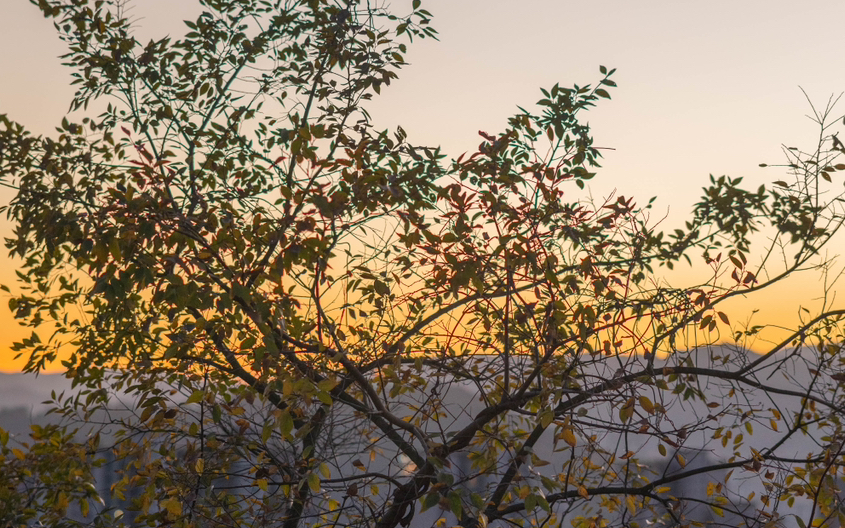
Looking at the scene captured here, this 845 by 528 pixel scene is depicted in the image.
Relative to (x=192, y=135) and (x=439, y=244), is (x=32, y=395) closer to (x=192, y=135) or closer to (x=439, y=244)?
(x=192, y=135)

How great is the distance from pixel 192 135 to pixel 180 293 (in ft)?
7.16

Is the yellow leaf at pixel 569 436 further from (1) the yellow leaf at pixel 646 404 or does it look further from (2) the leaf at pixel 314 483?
(2) the leaf at pixel 314 483

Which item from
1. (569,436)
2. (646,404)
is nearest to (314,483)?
(569,436)

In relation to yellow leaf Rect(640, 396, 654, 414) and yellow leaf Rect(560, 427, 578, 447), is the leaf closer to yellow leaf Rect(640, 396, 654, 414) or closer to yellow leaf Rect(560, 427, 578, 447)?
yellow leaf Rect(560, 427, 578, 447)

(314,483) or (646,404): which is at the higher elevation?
(646,404)

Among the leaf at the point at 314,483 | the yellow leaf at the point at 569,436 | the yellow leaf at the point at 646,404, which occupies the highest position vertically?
the yellow leaf at the point at 646,404

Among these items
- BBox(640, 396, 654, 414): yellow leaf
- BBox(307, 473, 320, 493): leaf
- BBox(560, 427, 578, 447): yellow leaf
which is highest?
BBox(640, 396, 654, 414): yellow leaf

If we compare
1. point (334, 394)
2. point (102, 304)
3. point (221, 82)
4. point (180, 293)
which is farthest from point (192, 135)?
point (180, 293)

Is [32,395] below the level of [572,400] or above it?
above

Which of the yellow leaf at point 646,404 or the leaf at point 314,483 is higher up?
the yellow leaf at point 646,404

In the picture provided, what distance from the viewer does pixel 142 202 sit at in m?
2.24

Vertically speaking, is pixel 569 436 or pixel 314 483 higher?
pixel 569 436

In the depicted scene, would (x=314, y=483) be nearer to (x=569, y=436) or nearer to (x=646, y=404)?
(x=569, y=436)

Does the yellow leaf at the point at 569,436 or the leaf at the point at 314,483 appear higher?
the yellow leaf at the point at 569,436
